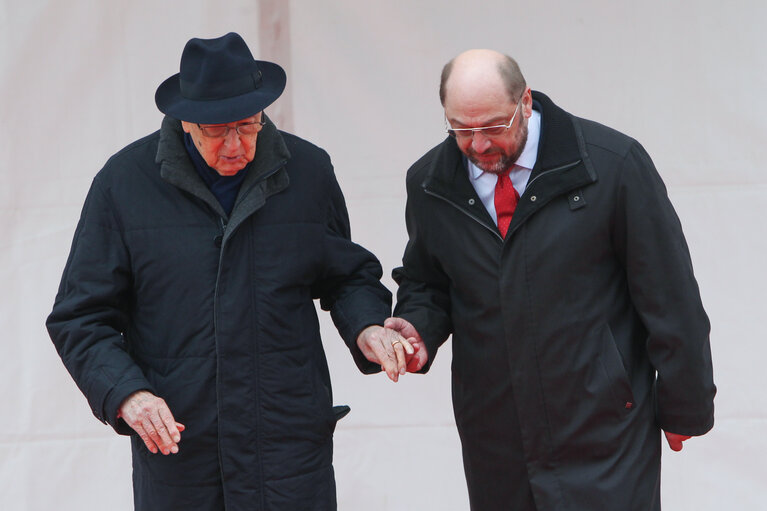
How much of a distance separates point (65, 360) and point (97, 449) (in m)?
1.25

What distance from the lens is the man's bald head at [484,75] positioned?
2.62 m

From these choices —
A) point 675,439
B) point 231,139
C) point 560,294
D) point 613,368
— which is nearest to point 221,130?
point 231,139

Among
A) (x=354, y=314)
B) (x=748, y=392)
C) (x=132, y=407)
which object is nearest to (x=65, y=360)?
(x=132, y=407)

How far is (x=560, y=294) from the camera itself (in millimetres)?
2703

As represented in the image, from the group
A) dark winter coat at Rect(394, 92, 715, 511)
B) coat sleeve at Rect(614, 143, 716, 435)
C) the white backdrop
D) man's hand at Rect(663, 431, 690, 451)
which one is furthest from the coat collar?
the white backdrop

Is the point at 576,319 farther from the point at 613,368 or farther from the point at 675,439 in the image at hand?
the point at 675,439

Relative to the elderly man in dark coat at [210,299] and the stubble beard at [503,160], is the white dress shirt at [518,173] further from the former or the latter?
the elderly man in dark coat at [210,299]

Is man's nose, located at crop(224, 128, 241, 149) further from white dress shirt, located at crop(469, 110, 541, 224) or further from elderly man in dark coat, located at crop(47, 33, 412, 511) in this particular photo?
white dress shirt, located at crop(469, 110, 541, 224)

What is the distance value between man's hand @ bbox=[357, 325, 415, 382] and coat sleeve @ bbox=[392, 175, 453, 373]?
0.08 m

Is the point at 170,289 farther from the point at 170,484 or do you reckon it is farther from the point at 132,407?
the point at 170,484

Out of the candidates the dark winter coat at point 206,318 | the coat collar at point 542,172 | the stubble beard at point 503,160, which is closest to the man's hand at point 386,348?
the dark winter coat at point 206,318

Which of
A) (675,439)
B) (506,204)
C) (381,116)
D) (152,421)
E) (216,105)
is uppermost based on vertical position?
(381,116)

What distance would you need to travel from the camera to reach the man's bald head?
8.60 feet

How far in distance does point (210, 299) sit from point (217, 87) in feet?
1.60
